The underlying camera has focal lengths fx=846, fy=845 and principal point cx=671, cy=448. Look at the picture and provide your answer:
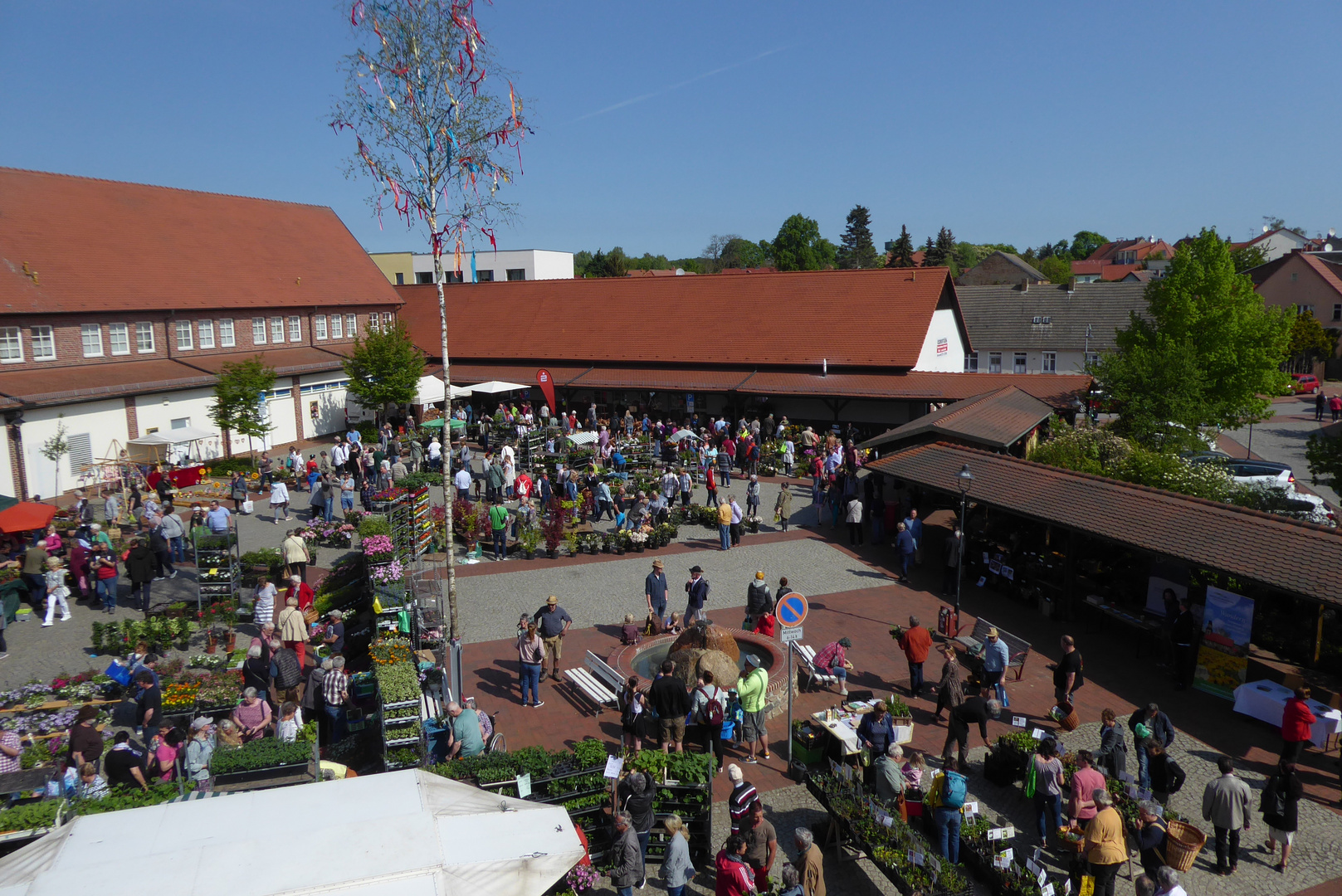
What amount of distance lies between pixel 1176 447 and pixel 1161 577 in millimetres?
9755

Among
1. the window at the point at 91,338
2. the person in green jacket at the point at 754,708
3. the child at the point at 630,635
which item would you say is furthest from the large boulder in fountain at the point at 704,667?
the window at the point at 91,338

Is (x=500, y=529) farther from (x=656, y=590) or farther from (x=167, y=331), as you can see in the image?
(x=167, y=331)

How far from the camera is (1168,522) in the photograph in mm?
14195

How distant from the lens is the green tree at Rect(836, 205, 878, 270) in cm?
10344

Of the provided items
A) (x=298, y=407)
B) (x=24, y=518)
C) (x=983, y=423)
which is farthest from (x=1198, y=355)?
(x=24, y=518)

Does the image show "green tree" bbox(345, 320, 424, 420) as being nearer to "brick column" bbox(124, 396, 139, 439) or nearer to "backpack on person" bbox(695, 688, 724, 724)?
"brick column" bbox(124, 396, 139, 439)

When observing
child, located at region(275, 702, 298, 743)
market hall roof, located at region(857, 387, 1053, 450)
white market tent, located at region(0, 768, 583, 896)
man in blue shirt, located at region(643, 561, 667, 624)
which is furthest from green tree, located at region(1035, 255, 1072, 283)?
white market tent, located at region(0, 768, 583, 896)

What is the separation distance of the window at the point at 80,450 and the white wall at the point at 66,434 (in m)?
0.05

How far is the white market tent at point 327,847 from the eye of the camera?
18.7 ft

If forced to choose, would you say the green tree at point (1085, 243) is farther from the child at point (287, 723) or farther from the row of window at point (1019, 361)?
the child at point (287, 723)

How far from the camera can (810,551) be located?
20875mm

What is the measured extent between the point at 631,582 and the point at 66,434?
19.5 m

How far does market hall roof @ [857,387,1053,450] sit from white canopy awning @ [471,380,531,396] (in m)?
17.1

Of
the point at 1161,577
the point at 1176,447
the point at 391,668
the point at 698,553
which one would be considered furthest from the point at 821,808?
the point at 1176,447
